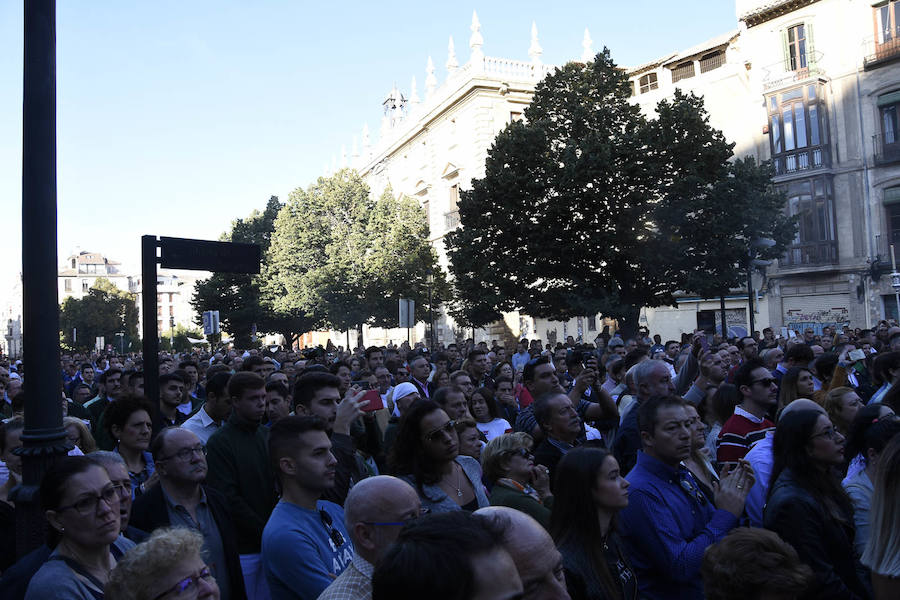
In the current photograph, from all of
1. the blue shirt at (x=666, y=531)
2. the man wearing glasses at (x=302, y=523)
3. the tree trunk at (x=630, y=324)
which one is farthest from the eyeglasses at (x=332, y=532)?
the tree trunk at (x=630, y=324)

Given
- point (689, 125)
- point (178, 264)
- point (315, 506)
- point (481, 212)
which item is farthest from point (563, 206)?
point (315, 506)

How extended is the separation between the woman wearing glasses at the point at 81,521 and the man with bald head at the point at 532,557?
5.31 feet

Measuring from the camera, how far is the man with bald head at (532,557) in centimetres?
213

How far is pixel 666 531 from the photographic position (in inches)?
137

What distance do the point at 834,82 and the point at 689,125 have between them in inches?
412

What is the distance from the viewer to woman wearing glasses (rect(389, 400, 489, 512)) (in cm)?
405

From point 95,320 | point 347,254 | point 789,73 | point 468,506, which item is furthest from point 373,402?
point 95,320

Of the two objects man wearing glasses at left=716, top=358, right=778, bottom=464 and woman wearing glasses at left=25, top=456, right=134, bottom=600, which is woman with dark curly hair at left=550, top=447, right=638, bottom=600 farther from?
man wearing glasses at left=716, top=358, right=778, bottom=464

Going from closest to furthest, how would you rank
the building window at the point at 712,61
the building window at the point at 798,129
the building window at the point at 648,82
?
the building window at the point at 798,129, the building window at the point at 712,61, the building window at the point at 648,82

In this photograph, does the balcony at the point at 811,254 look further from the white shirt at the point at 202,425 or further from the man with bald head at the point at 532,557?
the man with bald head at the point at 532,557

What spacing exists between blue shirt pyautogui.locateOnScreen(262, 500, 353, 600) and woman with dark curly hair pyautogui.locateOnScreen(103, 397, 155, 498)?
1893 millimetres

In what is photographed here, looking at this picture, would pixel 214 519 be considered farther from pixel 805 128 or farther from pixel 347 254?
pixel 347 254

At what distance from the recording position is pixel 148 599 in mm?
2316

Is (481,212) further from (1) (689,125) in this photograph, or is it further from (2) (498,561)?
(2) (498,561)
